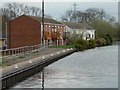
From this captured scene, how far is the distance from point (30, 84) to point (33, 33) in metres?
33.0

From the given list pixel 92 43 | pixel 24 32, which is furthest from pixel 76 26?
pixel 24 32

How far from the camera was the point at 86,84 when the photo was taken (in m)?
17.7

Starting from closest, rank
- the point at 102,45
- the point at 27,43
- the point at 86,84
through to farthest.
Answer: the point at 86,84 → the point at 27,43 → the point at 102,45

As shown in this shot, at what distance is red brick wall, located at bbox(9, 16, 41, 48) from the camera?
166 ft

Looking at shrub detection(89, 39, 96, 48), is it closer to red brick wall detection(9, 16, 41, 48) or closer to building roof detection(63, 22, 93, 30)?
building roof detection(63, 22, 93, 30)

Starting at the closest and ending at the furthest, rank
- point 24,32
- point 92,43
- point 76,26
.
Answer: point 24,32 < point 92,43 < point 76,26

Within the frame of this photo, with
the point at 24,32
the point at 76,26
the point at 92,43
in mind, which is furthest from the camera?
the point at 76,26

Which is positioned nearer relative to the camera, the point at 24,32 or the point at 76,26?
the point at 24,32

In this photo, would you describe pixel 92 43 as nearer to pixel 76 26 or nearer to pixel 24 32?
pixel 76 26

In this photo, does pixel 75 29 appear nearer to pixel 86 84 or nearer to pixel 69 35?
pixel 69 35

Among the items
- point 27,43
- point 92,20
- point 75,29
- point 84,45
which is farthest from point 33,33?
point 92,20

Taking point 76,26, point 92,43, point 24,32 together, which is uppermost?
point 76,26

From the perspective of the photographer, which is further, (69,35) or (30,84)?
(69,35)

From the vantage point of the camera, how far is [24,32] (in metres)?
51.2
